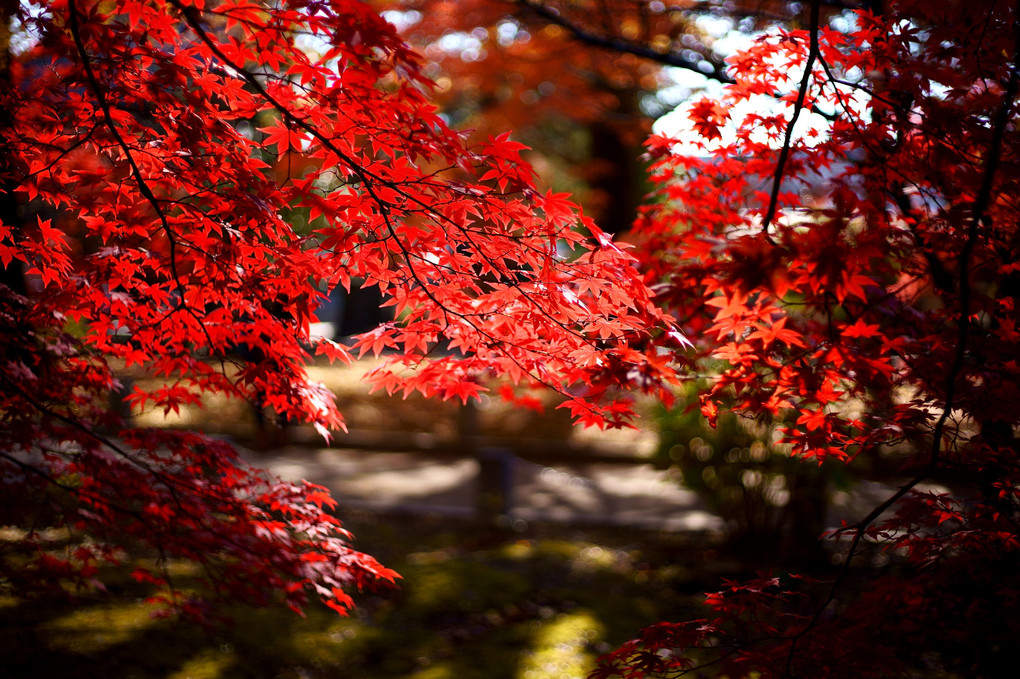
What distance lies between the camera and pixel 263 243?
8.72 feet

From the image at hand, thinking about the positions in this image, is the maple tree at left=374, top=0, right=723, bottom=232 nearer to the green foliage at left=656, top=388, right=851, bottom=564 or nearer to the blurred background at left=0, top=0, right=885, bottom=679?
the blurred background at left=0, top=0, right=885, bottom=679

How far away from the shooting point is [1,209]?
4000 millimetres

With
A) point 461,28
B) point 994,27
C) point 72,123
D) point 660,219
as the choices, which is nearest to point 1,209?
point 72,123

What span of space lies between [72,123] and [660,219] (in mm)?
2746

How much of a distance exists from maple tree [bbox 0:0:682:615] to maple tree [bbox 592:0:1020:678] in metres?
0.54

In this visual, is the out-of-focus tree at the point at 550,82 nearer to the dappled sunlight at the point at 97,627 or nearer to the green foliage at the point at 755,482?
the green foliage at the point at 755,482

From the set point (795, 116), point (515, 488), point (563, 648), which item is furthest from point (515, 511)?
point (795, 116)

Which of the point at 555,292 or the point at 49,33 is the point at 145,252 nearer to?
the point at 49,33

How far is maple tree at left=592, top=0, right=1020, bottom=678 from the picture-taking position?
220 centimetres

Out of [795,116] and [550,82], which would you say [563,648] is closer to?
[795,116]

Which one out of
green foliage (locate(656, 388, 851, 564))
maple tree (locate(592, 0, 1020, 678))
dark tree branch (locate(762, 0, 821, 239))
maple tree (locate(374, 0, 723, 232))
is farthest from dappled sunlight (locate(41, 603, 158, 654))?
maple tree (locate(374, 0, 723, 232))

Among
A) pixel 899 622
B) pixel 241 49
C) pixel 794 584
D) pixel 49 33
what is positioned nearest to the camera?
pixel 49 33

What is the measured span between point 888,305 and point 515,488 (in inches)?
224

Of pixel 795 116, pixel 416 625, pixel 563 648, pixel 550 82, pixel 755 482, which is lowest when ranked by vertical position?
pixel 416 625
